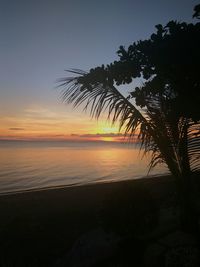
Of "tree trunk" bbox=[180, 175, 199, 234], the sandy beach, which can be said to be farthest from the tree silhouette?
the sandy beach

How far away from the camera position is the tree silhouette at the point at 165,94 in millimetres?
4387

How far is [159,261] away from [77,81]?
4062mm

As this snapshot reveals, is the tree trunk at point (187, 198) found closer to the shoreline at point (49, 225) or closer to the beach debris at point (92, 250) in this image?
the shoreline at point (49, 225)

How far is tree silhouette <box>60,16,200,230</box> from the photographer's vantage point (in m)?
4.39

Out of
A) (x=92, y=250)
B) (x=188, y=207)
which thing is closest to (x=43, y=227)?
(x=92, y=250)

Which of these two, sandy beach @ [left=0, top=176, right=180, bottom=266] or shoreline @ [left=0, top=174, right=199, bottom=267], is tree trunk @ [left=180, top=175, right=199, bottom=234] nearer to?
shoreline @ [left=0, top=174, right=199, bottom=267]

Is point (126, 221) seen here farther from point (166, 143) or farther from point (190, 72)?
point (190, 72)

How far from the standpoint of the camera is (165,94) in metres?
5.61

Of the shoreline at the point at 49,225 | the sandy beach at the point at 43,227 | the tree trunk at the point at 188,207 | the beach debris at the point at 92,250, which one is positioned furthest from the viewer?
the sandy beach at the point at 43,227

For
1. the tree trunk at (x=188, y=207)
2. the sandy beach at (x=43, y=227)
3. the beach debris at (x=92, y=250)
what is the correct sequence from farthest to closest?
1. the sandy beach at (x=43, y=227)
2. the beach debris at (x=92, y=250)
3. the tree trunk at (x=188, y=207)

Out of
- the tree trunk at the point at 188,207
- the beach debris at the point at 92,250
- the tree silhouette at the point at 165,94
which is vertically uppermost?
the tree silhouette at the point at 165,94

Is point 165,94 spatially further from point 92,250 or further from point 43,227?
point 43,227

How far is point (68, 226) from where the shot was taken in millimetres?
11297

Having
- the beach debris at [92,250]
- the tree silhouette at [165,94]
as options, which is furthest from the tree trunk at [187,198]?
the beach debris at [92,250]
